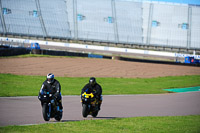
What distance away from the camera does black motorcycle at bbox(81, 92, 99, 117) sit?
11413 millimetres

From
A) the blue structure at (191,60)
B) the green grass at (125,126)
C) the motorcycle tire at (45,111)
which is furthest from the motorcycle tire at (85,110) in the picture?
the blue structure at (191,60)

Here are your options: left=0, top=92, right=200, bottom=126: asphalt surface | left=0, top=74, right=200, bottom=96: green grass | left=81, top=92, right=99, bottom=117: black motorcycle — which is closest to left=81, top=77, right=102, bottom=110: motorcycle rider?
left=81, top=92, right=99, bottom=117: black motorcycle

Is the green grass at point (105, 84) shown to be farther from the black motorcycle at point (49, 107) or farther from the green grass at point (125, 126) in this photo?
the green grass at point (125, 126)

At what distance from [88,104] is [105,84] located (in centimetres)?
1439

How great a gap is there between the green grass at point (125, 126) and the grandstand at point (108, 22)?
46497 millimetres

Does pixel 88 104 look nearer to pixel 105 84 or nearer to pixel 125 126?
pixel 125 126

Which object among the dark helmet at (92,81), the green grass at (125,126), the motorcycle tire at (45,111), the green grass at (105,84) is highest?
the dark helmet at (92,81)

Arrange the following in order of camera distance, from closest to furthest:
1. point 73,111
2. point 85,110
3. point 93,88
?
point 85,110, point 93,88, point 73,111

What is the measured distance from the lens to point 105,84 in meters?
25.9

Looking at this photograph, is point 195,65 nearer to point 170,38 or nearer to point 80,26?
point 170,38

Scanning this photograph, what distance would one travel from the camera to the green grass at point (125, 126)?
8797 millimetres

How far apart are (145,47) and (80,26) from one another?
1251 centimetres

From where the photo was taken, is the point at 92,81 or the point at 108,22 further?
the point at 108,22

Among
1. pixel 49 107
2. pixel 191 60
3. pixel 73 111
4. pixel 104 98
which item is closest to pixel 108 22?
pixel 191 60
